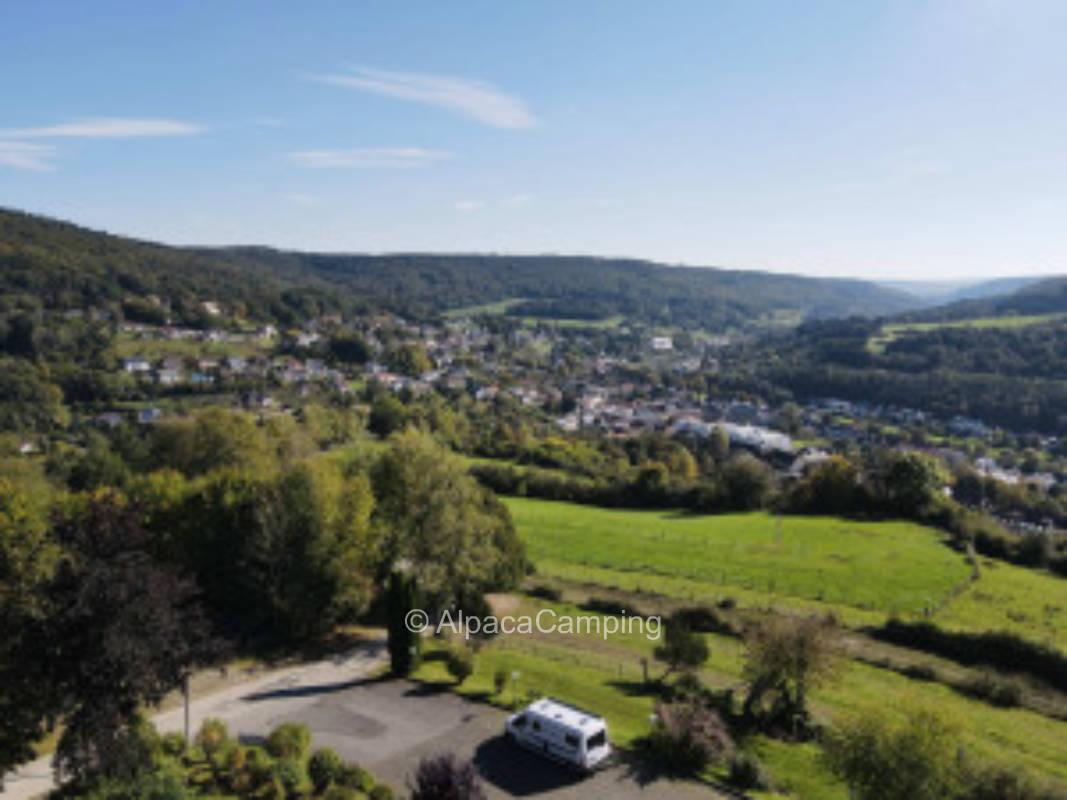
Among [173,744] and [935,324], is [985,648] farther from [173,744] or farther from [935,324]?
[935,324]

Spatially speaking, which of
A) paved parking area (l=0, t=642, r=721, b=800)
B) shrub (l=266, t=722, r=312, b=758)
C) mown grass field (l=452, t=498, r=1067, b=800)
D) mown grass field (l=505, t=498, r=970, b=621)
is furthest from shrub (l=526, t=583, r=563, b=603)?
shrub (l=266, t=722, r=312, b=758)

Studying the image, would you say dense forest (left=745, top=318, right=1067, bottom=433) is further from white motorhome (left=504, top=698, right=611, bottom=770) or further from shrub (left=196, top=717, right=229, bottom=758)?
shrub (left=196, top=717, right=229, bottom=758)

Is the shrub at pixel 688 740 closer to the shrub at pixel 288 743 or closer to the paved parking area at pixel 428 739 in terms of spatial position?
the paved parking area at pixel 428 739

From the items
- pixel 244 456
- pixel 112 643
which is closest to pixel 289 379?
pixel 244 456

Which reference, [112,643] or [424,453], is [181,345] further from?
[112,643]

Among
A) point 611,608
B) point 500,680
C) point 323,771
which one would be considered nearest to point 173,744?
point 323,771

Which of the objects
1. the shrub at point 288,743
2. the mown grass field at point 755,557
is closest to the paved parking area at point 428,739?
the shrub at point 288,743
